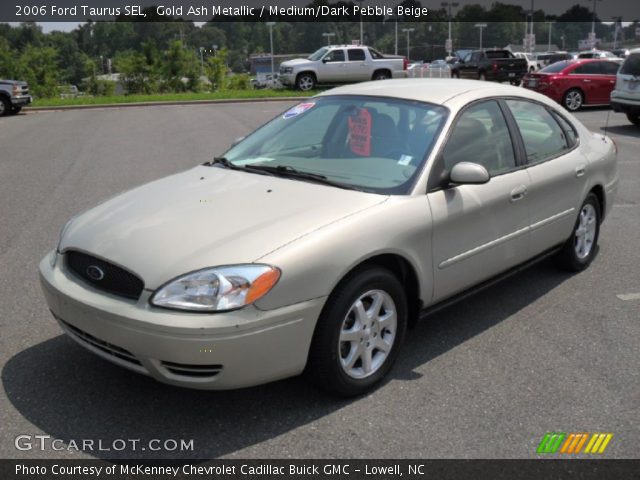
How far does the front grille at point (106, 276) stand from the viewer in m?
3.22

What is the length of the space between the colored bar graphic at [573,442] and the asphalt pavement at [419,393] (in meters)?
0.04

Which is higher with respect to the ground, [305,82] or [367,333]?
[305,82]

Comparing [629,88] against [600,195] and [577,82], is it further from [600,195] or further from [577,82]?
[600,195]

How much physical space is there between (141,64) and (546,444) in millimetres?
34111

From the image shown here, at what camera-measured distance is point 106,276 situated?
10.9 ft

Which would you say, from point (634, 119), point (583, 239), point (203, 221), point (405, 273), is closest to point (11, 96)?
point (634, 119)

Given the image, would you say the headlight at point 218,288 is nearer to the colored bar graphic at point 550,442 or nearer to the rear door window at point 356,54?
the colored bar graphic at point 550,442

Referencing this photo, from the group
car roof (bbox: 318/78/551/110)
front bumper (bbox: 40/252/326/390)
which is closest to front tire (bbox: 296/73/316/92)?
car roof (bbox: 318/78/551/110)

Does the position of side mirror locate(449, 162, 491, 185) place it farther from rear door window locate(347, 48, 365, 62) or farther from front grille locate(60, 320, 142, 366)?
rear door window locate(347, 48, 365, 62)

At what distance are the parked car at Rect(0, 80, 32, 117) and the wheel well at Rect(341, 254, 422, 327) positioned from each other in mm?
21240

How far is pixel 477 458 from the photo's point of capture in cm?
306

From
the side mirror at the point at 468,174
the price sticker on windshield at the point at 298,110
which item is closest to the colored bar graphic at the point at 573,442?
the side mirror at the point at 468,174

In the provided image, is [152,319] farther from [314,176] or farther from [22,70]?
[22,70]

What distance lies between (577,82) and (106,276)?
63.9ft
